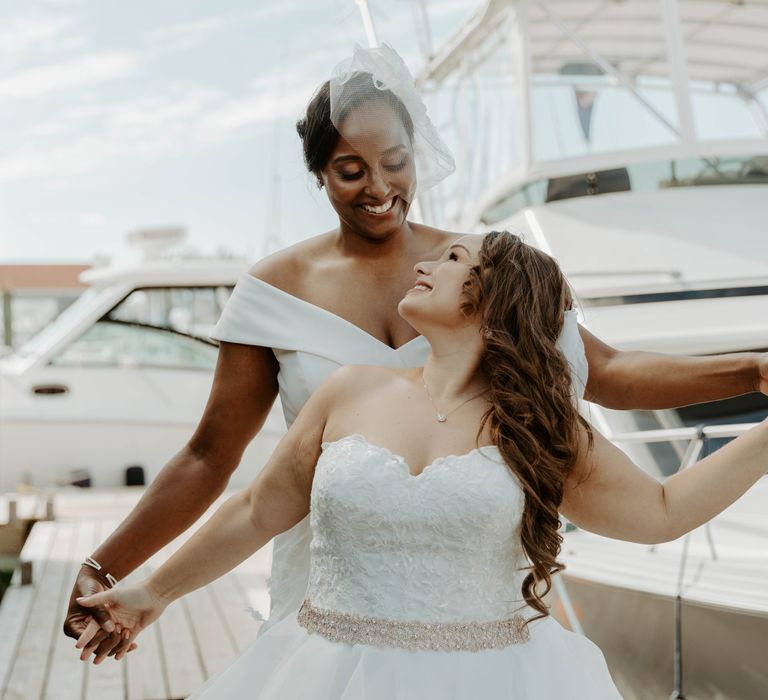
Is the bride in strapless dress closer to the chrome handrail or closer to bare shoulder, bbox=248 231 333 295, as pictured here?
bare shoulder, bbox=248 231 333 295

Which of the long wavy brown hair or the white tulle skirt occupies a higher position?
the long wavy brown hair

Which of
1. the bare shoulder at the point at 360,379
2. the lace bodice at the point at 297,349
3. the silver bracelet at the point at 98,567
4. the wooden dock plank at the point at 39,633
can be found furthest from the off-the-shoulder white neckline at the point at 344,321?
the wooden dock plank at the point at 39,633

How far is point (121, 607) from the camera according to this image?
2.28 metres

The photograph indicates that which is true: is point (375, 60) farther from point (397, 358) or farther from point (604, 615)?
point (604, 615)

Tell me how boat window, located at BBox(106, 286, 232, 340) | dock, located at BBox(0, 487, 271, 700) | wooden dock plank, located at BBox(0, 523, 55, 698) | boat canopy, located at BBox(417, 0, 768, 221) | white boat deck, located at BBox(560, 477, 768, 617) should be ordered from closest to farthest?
white boat deck, located at BBox(560, 477, 768, 617) → dock, located at BBox(0, 487, 271, 700) → wooden dock plank, located at BBox(0, 523, 55, 698) → boat canopy, located at BBox(417, 0, 768, 221) → boat window, located at BBox(106, 286, 232, 340)

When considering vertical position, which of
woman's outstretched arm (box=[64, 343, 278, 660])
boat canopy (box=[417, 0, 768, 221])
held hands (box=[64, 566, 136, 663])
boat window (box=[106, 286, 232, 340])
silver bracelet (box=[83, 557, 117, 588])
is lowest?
boat window (box=[106, 286, 232, 340])

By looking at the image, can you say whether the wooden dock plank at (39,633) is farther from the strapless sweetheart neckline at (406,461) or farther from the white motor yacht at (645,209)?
the strapless sweetheart neckline at (406,461)

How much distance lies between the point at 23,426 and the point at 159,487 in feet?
32.3

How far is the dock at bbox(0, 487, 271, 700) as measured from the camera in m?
4.98

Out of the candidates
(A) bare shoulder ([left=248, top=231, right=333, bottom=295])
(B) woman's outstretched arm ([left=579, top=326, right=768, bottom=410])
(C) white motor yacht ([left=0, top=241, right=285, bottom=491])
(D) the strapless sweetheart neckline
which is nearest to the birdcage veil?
(A) bare shoulder ([left=248, top=231, right=333, bottom=295])

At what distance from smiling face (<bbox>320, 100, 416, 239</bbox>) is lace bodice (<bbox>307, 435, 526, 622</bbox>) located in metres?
0.54

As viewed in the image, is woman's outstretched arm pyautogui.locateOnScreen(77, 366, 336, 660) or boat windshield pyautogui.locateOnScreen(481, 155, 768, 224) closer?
woman's outstretched arm pyautogui.locateOnScreen(77, 366, 336, 660)

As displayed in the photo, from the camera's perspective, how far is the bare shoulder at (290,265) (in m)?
2.44

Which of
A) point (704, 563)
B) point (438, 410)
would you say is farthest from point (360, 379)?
point (704, 563)
